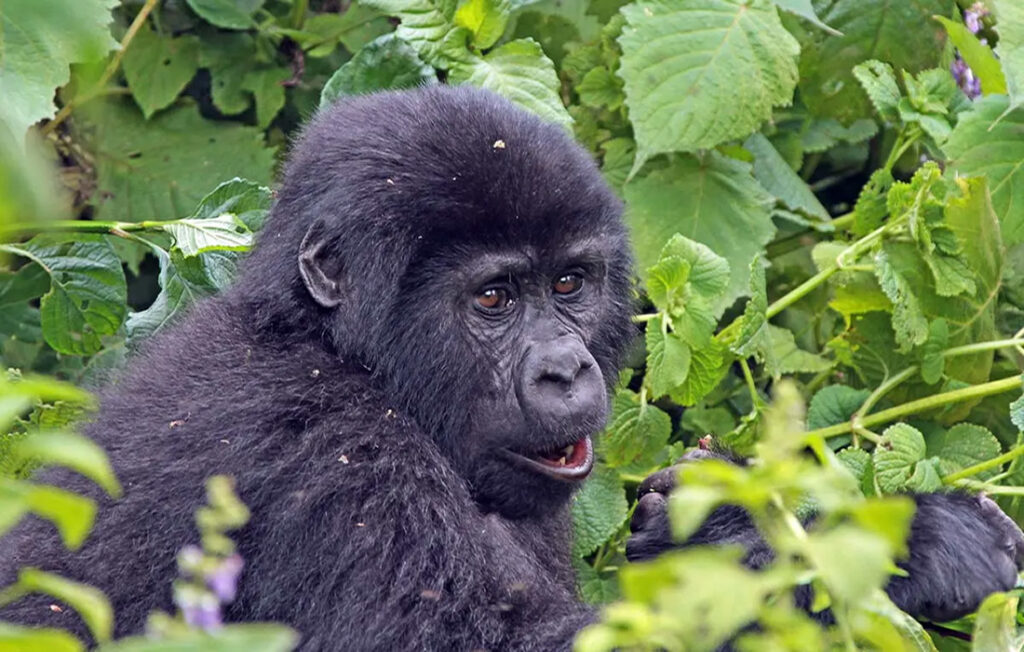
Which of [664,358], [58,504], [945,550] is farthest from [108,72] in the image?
[58,504]

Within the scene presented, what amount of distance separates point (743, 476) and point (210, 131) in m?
3.77

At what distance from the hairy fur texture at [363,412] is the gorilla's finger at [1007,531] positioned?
0.82 meters

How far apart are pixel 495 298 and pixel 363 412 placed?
37 cm

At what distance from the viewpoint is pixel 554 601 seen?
2.78 m

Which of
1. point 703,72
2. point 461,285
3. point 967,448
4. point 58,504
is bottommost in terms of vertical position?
point 967,448

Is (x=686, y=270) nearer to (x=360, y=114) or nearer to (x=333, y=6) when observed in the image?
(x=360, y=114)

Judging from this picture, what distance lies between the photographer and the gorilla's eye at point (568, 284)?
3027 mm

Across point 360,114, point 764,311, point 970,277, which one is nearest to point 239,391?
point 360,114

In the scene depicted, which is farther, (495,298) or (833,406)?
(833,406)

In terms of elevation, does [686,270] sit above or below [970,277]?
above

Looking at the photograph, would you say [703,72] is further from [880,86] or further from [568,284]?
[568,284]

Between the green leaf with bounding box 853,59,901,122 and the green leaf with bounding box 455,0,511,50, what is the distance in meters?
1.03

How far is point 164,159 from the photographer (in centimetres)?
480

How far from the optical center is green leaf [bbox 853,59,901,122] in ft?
13.4
